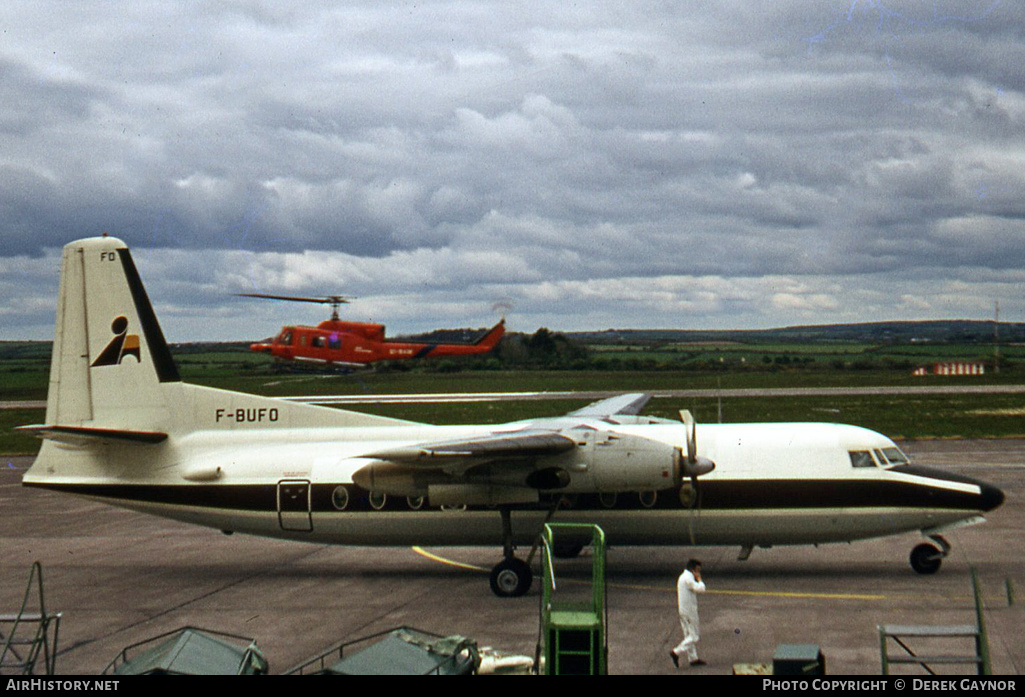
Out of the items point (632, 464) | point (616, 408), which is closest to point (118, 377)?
point (632, 464)

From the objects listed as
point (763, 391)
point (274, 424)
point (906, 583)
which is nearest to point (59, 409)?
point (274, 424)

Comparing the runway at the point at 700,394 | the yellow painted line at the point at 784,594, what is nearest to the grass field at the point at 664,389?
the runway at the point at 700,394

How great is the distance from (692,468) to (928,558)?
6115 mm

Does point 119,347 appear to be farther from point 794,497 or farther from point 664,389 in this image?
point 664,389

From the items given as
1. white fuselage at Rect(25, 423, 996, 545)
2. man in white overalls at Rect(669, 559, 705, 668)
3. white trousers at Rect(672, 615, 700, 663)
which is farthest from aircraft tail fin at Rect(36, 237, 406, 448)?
white trousers at Rect(672, 615, 700, 663)

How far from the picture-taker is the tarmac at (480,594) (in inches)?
653

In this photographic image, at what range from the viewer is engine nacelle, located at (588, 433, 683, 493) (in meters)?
19.2

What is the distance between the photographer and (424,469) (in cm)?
2059

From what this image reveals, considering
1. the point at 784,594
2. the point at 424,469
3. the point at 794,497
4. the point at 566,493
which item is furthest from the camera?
the point at 794,497

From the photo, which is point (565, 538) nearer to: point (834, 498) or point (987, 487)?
point (834, 498)

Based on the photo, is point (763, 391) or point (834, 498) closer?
point (834, 498)

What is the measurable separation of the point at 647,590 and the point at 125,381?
13.3 meters

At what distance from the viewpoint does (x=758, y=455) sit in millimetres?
21219

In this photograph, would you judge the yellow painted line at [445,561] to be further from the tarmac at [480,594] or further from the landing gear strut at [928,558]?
the landing gear strut at [928,558]
